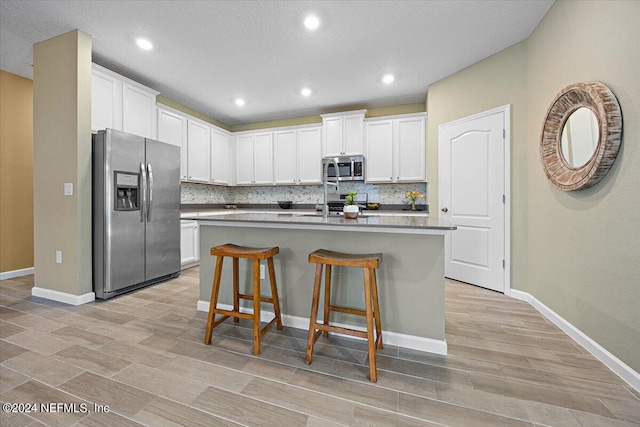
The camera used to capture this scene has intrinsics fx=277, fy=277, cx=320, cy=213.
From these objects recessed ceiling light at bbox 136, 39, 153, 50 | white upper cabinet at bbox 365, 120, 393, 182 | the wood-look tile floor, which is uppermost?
recessed ceiling light at bbox 136, 39, 153, 50

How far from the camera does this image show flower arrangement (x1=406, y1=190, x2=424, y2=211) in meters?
4.57

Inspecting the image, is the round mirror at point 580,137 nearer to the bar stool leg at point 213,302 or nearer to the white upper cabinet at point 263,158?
the bar stool leg at point 213,302

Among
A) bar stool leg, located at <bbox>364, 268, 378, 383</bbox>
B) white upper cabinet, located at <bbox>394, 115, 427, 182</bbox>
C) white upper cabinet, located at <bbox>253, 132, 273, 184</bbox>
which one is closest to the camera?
bar stool leg, located at <bbox>364, 268, 378, 383</bbox>

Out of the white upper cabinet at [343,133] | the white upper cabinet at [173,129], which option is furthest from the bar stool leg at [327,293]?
the white upper cabinet at [173,129]

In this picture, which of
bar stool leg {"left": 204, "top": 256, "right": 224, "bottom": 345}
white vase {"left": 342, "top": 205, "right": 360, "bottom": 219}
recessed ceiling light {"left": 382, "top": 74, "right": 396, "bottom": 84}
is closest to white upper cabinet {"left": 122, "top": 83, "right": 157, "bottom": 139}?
bar stool leg {"left": 204, "top": 256, "right": 224, "bottom": 345}

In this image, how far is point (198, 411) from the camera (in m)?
1.39

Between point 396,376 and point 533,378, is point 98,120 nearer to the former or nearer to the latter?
point 396,376

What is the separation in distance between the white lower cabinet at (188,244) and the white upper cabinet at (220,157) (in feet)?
→ 3.92

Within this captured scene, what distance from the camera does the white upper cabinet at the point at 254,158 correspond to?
545cm

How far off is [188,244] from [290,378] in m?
3.30

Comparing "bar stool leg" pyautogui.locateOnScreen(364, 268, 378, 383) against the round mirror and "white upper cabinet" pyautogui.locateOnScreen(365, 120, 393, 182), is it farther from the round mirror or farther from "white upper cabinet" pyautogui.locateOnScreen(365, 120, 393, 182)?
"white upper cabinet" pyautogui.locateOnScreen(365, 120, 393, 182)

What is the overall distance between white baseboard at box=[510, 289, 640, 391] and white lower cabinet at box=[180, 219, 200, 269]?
13.7 ft

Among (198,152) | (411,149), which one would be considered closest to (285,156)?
(198,152)

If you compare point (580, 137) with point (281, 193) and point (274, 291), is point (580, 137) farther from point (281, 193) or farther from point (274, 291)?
point (281, 193)
